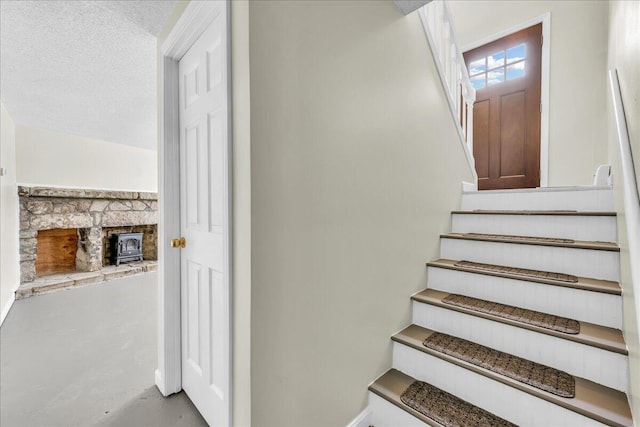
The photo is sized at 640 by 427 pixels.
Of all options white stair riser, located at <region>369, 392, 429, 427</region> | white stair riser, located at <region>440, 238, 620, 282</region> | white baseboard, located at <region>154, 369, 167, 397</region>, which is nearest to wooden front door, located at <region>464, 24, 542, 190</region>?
white stair riser, located at <region>440, 238, 620, 282</region>

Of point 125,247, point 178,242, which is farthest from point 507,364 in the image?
point 125,247

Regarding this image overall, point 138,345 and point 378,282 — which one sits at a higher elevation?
point 378,282

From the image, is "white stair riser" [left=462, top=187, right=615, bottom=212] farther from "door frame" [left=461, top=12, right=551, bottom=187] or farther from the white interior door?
the white interior door

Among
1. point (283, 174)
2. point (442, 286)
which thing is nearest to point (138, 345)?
point (283, 174)

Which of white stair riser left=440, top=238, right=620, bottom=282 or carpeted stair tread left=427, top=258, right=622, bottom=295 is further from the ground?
white stair riser left=440, top=238, right=620, bottom=282

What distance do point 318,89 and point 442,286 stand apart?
142 centimetres

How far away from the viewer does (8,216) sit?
2957mm

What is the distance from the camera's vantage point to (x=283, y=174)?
3.34 feet

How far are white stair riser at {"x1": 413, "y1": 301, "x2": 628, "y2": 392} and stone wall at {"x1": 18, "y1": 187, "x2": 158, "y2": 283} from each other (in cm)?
458

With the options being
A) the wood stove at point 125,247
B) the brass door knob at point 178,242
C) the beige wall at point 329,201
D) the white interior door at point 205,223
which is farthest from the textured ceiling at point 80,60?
the wood stove at point 125,247

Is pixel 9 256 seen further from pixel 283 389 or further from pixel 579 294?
pixel 579 294

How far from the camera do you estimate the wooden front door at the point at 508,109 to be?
10.3 feet

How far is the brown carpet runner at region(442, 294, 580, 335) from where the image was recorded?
49.5 inches

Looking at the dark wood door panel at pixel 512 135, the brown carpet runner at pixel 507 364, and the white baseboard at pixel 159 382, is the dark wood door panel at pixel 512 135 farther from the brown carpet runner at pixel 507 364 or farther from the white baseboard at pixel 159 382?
the white baseboard at pixel 159 382
